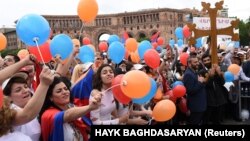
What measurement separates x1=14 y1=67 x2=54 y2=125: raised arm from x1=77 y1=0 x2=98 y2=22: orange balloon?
2.89m

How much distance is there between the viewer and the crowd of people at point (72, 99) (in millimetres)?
2793

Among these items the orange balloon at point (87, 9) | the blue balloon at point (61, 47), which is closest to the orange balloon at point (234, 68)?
the orange balloon at point (87, 9)

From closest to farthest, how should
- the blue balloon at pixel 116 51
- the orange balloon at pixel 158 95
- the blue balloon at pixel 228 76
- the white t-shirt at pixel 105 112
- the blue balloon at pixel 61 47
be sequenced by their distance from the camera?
the white t-shirt at pixel 105 112
the blue balloon at pixel 61 47
the orange balloon at pixel 158 95
the blue balloon at pixel 116 51
the blue balloon at pixel 228 76

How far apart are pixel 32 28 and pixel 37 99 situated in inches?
57.6

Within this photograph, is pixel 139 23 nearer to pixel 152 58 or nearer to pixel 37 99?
pixel 152 58

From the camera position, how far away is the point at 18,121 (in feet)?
9.14

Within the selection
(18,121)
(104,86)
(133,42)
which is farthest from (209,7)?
(18,121)

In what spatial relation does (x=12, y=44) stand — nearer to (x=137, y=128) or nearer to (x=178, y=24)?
(x=178, y=24)

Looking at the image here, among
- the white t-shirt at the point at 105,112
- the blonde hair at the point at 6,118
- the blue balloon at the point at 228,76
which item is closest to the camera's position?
the blonde hair at the point at 6,118

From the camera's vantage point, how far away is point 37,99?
2750 millimetres

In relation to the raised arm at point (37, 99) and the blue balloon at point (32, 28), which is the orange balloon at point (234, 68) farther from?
the raised arm at point (37, 99)

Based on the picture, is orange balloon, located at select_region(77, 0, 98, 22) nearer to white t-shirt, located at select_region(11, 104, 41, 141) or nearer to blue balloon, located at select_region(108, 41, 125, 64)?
blue balloon, located at select_region(108, 41, 125, 64)

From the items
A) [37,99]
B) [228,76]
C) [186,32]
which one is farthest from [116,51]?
[186,32]

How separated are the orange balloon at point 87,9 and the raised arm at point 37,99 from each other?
2.89 meters
